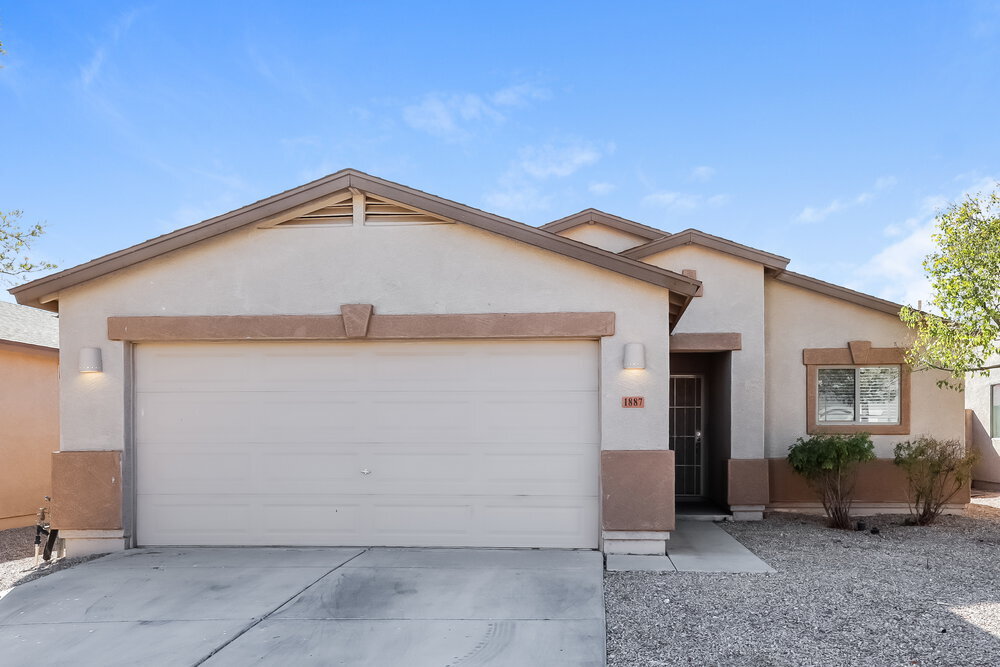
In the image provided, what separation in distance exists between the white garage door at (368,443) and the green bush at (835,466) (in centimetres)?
425

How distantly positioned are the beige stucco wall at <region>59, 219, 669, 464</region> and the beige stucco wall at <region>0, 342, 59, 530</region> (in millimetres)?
4457

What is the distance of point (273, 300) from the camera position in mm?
7953

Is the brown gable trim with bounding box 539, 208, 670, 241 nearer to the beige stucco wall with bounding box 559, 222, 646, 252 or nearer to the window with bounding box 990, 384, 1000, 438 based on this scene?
the beige stucco wall with bounding box 559, 222, 646, 252

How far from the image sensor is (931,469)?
10062 millimetres

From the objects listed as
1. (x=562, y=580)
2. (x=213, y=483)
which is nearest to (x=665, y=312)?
(x=562, y=580)

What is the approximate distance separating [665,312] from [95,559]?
7415 mm

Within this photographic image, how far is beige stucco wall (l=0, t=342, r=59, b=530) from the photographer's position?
11.1 m

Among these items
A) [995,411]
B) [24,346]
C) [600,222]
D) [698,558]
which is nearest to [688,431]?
[600,222]

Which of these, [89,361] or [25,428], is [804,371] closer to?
[89,361]

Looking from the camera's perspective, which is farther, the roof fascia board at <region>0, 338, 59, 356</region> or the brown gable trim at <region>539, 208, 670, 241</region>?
the brown gable trim at <region>539, 208, 670, 241</region>

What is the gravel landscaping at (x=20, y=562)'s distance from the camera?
23.5 ft

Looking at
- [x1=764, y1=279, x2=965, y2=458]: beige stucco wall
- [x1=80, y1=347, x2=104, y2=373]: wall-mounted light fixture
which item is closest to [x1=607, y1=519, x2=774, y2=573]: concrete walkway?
[x1=764, y1=279, x2=965, y2=458]: beige stucco wall

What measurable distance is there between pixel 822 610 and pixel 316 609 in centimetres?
450

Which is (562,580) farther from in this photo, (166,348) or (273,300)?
(166,348)
